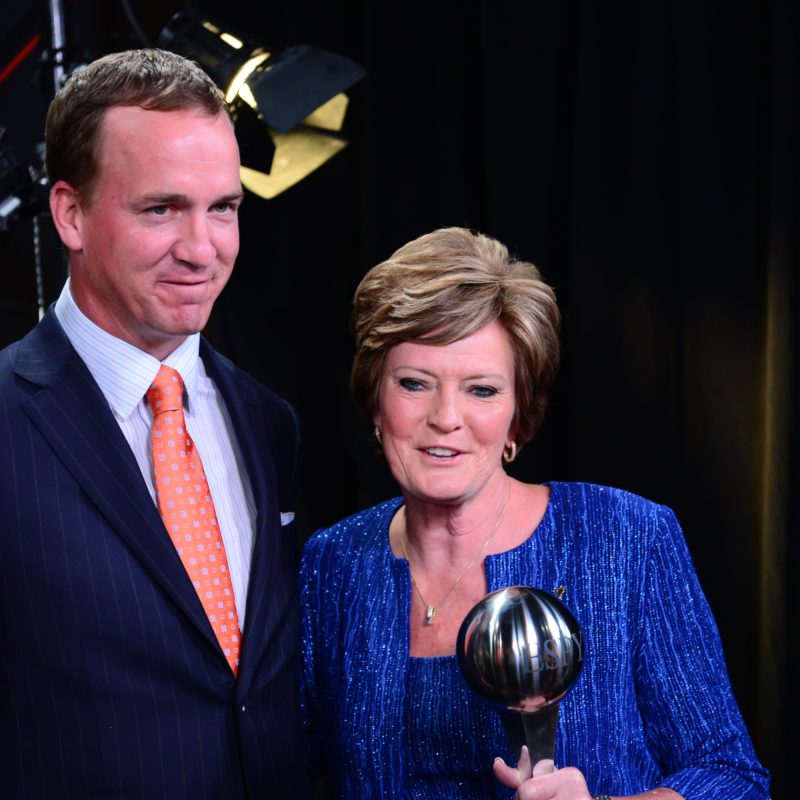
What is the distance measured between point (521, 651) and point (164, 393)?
0.67 metres

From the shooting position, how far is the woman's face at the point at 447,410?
1856 millimetres

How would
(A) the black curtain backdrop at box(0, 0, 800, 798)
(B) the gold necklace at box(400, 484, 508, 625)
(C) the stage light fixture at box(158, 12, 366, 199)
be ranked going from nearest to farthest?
(B) the gold necklace at box(400, 484, 508, 625)
(C) the stage light fixture at box(158, 12, 366, 199)
(A) the black curtain backdrop at box(0, 0, 800, 798)

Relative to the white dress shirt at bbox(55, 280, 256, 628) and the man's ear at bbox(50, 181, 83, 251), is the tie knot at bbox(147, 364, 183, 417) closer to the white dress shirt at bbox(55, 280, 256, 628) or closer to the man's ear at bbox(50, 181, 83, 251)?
the white dress shirt at bbox(55, 280, 256, 628)

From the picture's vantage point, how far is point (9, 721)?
1.65 meters

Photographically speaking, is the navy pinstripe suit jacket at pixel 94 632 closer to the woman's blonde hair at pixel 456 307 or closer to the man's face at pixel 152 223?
the man's face at pixel 152 223

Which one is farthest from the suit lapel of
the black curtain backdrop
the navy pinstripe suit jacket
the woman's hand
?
the black curtain backdrop

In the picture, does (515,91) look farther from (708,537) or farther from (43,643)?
(43,643)

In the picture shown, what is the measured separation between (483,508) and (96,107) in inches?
32.7

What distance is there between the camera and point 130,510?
1.72 meters

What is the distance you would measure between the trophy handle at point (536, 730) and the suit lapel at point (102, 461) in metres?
0.44

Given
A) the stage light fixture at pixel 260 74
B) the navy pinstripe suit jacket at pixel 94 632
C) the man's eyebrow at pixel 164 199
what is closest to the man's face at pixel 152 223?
the man's eyebrow at pixel 164 199

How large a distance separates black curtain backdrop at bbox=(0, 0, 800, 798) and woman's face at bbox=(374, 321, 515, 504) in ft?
3.77

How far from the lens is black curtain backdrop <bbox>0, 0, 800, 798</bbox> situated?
2842 mm

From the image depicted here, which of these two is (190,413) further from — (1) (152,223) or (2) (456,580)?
(2) (456,580)
